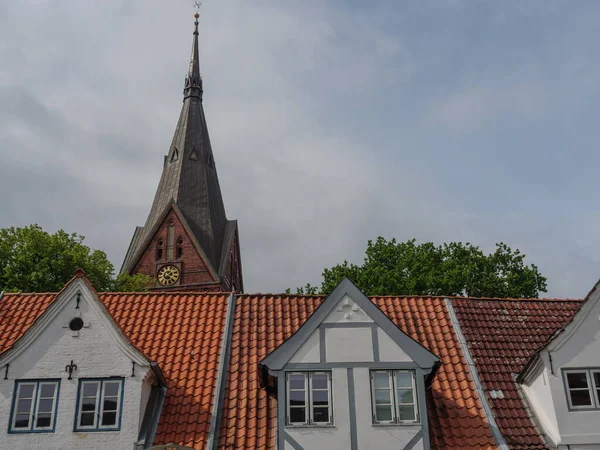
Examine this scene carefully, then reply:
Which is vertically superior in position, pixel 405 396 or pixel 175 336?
pixel 175 336

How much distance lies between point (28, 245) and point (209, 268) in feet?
68.2

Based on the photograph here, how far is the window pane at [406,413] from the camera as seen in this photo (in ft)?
46.2

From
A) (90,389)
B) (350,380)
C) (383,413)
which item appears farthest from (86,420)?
(383,413)

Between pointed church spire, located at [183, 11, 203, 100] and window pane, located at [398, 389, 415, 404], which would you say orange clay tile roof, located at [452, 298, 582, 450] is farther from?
pointed church spire, located at [183, 11, 203, 100]

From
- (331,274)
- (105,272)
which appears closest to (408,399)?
(331,274)

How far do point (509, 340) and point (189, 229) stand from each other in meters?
40.9

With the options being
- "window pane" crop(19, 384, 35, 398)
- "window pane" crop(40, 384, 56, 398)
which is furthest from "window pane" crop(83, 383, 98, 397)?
"window pane" crop(19, 384, 35, 398)

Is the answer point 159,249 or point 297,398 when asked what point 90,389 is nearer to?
point 297,398

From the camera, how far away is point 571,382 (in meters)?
14.9

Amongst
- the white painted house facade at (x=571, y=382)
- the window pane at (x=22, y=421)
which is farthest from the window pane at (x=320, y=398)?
the window pane at (x=22, y=421)

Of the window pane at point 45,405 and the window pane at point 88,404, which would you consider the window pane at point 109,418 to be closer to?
the window pane at point 88,404

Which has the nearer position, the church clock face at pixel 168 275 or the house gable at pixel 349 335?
the house gable at pixel 349 335

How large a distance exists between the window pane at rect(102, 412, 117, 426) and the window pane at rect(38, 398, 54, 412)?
1171 mm

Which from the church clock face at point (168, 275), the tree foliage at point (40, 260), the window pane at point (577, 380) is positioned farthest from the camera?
the church clock face at point (168, 275)
